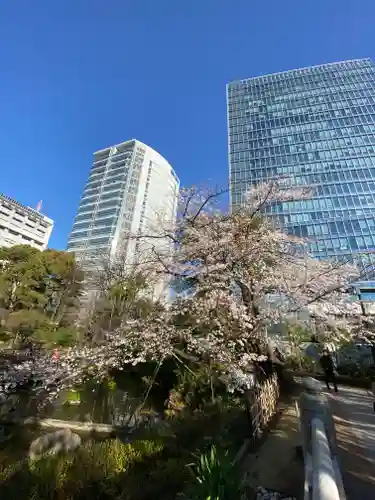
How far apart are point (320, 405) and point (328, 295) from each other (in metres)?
3.53

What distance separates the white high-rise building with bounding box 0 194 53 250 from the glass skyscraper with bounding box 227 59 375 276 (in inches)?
2137

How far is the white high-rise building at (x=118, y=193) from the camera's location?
60406mm

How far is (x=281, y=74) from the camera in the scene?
6619 cm

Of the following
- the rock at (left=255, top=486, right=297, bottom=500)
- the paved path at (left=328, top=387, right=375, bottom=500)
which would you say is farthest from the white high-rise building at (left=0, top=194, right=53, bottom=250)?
the rock at (left=255, top=486, right=297, bottom=500)

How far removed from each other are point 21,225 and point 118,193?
26932 mm

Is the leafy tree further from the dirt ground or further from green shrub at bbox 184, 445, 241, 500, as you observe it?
green shrub at bbox 184, 445, 241, 500

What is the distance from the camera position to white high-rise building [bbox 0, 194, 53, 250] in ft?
204

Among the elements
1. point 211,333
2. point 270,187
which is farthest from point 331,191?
point 211,333

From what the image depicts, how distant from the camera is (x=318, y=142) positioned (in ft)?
167

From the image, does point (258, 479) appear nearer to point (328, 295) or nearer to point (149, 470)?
point (149, 470)

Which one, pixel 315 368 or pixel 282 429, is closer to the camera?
pixel 282 429

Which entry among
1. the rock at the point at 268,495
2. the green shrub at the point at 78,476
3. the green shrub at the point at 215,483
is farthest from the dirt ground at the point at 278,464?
the green shrub at the point at 78,476

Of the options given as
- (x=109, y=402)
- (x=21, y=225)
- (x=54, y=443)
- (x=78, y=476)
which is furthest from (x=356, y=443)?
(x=21, y=225)

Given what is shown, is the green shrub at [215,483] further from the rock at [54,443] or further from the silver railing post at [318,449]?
the rock at [54,443]
